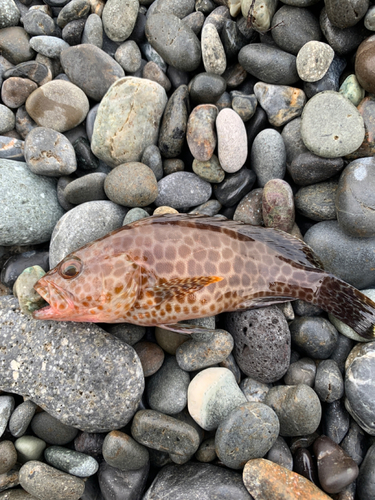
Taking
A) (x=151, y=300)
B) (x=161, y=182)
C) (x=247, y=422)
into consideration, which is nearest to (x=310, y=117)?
(x=161, y=182)

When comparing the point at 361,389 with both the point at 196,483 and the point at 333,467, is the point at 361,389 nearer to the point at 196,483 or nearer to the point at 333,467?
the point at 333,467

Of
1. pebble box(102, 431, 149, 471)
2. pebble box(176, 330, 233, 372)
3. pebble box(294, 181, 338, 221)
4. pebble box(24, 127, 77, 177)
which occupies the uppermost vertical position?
pebble box(294, 181, 338, 221)

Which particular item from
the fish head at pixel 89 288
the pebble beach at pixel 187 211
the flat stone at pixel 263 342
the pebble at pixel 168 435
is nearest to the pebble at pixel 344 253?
the pebble beach at pixel 187 211

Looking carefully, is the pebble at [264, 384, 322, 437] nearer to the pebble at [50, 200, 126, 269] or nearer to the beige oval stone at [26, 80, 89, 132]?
the pebble at [50, 200, 126, 269]

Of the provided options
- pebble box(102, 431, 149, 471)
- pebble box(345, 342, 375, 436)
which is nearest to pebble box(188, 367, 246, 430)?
pebble box(102, 431, 149, 471)

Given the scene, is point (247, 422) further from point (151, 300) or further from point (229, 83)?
point (229, 83)

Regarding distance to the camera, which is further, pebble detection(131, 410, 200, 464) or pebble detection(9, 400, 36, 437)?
pebble detection(9, 400, 36, 437)
